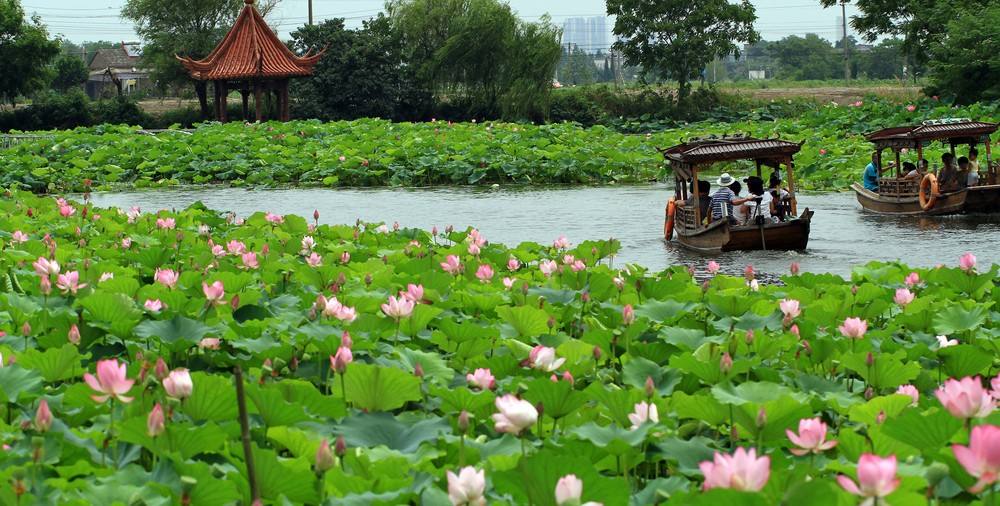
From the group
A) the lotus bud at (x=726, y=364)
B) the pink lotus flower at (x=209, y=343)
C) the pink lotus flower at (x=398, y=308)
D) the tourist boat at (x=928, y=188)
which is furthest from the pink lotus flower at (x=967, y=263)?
the tourist boat at (x=928, y=188)

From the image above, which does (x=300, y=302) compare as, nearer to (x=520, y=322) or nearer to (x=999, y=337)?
(x=520, y=322)

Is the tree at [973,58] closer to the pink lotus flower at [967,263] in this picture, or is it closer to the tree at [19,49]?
the pink lotus flower at [967,263]

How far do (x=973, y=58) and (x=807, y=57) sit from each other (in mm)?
66384

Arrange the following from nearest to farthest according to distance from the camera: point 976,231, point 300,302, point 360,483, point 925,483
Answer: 1. point 925,483
2. point 360,483
3. point 300,302
4. point 976,231

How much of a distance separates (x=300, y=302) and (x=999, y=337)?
8.81 feet

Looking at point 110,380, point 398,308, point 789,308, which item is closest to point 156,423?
point 110,380

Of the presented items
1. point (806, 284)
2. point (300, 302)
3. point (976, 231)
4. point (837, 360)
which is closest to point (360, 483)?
point (837, 360)

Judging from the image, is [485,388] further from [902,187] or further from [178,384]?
[902,187]

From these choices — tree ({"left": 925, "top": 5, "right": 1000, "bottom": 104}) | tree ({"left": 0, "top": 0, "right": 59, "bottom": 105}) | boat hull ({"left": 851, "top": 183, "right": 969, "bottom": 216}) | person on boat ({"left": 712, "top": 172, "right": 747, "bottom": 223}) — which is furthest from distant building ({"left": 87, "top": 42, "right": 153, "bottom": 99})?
person on boat ({"left": 712, "top": 172, "right": 747, "bottom": 223})

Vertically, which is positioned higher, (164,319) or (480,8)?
(480,8)

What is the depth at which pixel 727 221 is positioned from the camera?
13.3 metres

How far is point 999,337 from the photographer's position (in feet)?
16.0

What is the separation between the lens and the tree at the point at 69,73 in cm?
6994

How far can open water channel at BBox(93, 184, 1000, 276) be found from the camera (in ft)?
44.6
